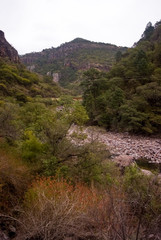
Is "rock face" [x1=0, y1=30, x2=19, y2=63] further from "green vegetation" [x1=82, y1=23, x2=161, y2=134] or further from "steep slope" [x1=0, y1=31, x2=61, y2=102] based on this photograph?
"green vegetation" [x1=82, y1=23, x2=161, y2=134]

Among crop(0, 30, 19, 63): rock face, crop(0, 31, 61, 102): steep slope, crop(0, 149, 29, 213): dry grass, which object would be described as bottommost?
crop(0, 149, 29, 213): dry grass

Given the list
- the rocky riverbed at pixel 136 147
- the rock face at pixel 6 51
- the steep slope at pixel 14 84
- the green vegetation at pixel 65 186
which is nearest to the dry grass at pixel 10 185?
the green vegetation at pixel 65 186

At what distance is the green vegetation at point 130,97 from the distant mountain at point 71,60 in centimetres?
5402

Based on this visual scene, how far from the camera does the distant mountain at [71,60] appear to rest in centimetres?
9547

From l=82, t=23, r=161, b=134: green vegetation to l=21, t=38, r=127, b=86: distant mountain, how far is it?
177 ft

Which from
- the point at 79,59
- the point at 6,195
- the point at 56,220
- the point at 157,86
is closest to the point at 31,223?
the point at 56,220

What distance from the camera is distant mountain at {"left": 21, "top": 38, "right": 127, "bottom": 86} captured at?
313 feet

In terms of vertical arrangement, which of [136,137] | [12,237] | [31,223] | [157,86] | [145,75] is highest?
[145,75]

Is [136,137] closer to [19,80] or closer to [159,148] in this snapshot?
A: [159,148]

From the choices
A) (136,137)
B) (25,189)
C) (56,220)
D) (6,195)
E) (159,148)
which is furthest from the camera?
(136,137)

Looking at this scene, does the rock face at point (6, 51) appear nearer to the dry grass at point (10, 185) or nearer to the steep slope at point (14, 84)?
the steep slope at point (14, 84)

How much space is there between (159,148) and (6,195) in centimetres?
1664

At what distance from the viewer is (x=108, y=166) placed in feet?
25.8

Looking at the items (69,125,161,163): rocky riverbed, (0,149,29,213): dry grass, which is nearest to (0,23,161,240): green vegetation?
(0,149,29,213): dry grass
